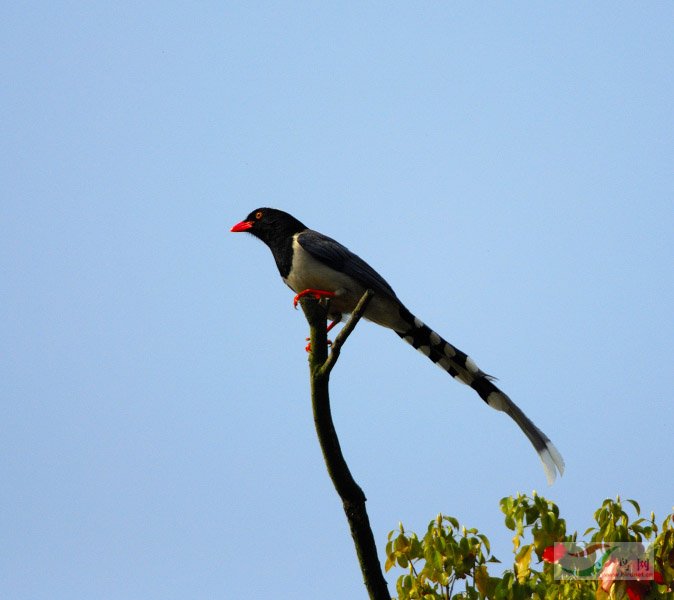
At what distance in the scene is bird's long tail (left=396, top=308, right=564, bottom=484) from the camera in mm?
6521

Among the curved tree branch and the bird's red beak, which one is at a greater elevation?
the bird's red beak

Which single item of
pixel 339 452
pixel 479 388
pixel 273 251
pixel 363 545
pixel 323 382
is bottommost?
pixel 363 545

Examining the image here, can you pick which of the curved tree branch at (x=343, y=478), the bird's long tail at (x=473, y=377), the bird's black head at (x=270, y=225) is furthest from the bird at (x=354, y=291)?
the curved tree branch at (x=343, y=478)

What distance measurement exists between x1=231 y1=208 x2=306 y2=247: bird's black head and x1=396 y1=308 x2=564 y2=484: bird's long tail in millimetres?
1348

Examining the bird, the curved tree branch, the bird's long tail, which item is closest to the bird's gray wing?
the bird

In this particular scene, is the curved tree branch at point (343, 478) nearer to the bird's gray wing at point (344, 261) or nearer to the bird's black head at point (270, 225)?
the bird's gray wing at point (344, 261)

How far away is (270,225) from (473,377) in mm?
2401

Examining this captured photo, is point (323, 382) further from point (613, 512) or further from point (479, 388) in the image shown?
point (479, 388)

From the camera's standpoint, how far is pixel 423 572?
483 centimetres

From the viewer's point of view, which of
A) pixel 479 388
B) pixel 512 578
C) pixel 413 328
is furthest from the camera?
pixel 413 328

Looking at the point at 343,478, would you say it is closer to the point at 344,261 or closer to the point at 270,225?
the point at 344,261

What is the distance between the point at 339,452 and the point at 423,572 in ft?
2.63

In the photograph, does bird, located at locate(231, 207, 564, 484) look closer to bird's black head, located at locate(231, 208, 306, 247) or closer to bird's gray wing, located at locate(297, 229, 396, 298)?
bird's gray wing, located at locate(297, 229, 396, 298)

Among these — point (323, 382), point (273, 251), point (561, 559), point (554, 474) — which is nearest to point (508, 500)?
point (561, 559)
